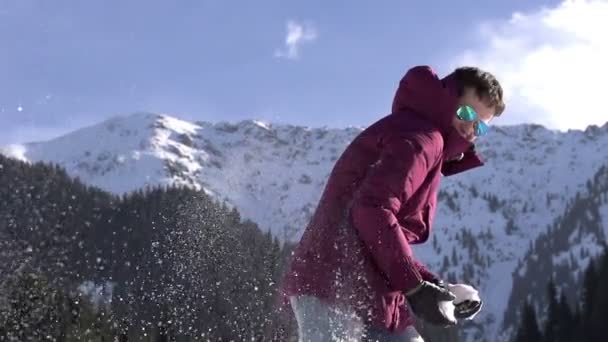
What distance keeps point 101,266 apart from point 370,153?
Answer: 93.9m

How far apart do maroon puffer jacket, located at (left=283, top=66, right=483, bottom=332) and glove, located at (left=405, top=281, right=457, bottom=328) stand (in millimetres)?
41

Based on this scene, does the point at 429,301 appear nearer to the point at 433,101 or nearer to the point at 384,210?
the point at 384,210

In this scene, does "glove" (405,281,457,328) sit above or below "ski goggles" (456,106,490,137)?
below

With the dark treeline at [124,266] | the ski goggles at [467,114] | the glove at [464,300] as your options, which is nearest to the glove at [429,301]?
the glove at [464,300]

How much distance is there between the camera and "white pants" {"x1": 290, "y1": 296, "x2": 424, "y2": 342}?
3193 mm

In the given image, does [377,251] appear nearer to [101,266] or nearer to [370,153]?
[370,153]

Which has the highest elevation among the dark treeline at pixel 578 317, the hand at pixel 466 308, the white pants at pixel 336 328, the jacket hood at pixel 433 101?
the dark treeline at pixel 578 317

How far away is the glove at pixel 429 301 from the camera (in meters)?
3.02

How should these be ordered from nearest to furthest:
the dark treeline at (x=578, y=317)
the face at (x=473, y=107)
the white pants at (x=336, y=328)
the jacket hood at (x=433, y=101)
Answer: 1. the white pants at (x=336, y=328)
2. the jacket hood at (x=433, y=101)
3. the face at (x=473, y=107)
4. the dark treeline at (x=578, y=317)

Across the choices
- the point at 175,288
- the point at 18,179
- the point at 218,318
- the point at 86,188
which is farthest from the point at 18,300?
the point at 86,188

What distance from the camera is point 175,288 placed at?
3270 inches

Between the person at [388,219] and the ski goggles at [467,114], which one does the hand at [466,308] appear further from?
the ski goggles at [467,114]

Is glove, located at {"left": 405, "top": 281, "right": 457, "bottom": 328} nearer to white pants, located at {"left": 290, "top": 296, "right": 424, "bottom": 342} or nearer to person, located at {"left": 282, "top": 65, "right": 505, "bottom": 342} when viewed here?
person, located at {"left": 282, "top": 65, "right": 505, "bottom": 342}

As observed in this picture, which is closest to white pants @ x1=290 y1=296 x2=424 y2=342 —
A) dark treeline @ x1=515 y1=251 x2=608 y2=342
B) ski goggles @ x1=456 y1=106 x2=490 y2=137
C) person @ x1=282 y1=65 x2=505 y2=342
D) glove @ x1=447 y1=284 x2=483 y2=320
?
person @ x1=282 y1=65 x2=505 y2=342
